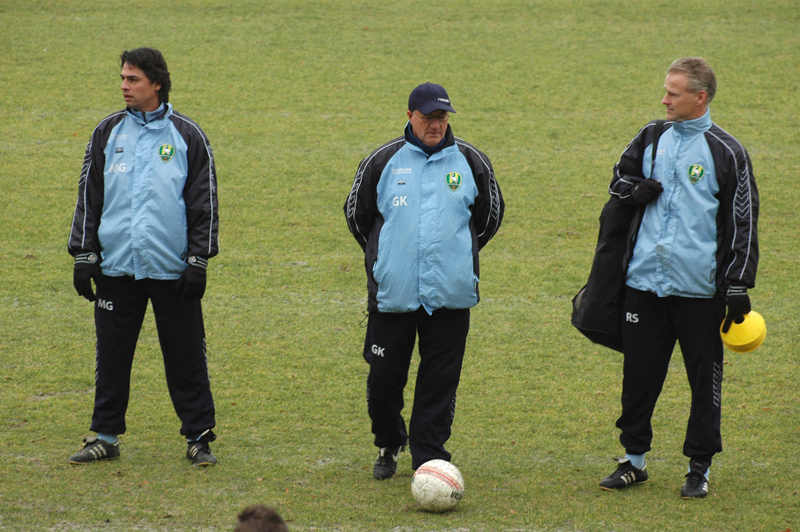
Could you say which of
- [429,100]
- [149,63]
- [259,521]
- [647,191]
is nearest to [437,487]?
[647,191]

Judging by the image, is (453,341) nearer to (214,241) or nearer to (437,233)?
(437,233)

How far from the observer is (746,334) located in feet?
14.6

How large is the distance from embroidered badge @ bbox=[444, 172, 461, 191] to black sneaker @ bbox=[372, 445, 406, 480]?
1.43 metres

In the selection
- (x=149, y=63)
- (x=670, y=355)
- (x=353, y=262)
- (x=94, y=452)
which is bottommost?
(x=94, y=452)

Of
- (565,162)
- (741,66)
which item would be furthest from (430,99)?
(741,66)

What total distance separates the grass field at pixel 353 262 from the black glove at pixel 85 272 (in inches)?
37.3

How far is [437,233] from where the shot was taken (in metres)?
4.58

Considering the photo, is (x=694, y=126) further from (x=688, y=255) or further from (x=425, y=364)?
(x=425, y=364)

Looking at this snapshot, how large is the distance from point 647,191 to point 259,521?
2.90 meters

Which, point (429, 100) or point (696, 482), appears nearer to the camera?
point (429, 100)

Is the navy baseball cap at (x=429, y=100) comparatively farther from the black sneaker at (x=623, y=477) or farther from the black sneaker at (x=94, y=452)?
the black sneaker at (x=94, y=452)

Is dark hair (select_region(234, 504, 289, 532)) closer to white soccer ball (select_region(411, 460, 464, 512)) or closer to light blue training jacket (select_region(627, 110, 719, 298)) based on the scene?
white soccer ball (select_region(411, 460, 464, 512))

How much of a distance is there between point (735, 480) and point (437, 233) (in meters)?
2.06

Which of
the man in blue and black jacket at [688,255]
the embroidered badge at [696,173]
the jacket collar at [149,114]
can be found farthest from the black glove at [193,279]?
the embroidered badge at [696,173]
